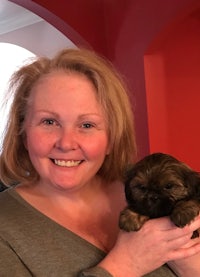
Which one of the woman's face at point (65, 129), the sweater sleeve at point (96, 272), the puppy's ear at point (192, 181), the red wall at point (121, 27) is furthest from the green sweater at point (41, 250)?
the red wall at point (121, 27)

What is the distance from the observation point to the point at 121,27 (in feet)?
9.45

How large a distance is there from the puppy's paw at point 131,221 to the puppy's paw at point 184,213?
8 cm

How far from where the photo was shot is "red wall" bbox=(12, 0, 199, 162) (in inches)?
106

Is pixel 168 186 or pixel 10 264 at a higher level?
pixel 168 186

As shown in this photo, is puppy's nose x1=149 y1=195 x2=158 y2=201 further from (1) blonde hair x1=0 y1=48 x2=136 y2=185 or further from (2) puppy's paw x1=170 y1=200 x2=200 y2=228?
(1) blonde hair x1=0 y1=48 x2=136 y2=185

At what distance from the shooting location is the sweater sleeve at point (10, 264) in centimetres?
98

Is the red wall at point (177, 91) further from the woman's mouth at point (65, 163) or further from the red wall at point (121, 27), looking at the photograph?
the woman's mouth at point (65, 163)

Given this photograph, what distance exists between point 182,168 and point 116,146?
0.23 meters

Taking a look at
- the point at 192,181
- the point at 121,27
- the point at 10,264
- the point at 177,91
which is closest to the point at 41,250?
the point at 10,264

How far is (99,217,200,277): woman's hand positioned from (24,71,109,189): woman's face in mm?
214

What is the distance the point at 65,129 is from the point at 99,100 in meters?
0.13

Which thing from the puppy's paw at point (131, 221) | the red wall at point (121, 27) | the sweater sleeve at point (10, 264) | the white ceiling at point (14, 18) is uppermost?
the white ceiling at point (14, 18)

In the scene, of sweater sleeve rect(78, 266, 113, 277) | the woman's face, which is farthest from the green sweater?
the woman's face

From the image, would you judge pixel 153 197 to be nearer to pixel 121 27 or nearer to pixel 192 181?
pixel 192 181
